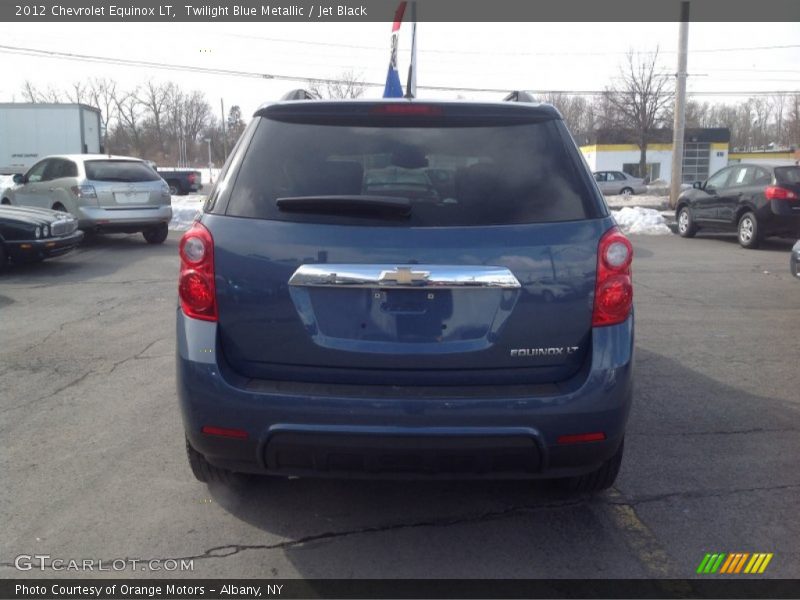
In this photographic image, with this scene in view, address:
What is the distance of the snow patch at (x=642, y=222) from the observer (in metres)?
17.7

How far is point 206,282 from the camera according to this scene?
9.87 ft

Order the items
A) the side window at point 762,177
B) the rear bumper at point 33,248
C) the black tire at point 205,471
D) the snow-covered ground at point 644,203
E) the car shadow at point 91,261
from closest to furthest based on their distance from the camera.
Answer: the black tire at point 205,471 → the rear bumper at point 33,248 → the car shadow at point 91,261 → the side window at point 762,177 → the snow-covered ground at point 644,203

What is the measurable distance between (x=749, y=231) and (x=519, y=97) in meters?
11.9

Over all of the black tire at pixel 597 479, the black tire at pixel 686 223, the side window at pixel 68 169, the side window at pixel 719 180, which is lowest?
the black tire at pixel 597 479

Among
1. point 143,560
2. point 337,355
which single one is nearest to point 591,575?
point 337,355

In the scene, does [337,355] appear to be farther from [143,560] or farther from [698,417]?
[698,417]

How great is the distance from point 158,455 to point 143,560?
3.87 ft

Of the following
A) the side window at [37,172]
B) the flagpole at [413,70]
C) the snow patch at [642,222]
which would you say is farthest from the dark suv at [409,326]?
the snow patch at [642,222]

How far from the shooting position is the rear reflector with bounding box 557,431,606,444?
2.91m

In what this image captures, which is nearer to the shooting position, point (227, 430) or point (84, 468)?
point (227, 430)

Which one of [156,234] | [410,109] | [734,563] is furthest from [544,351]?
[156,234]

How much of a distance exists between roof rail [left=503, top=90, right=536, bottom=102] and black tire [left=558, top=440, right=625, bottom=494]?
176 cm

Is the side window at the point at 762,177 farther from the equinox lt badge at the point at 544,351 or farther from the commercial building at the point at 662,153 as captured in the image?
the commercial building at the point at 662,153

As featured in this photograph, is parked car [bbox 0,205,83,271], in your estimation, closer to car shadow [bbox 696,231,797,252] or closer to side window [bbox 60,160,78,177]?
side window [bbox 60,160,78,177]
